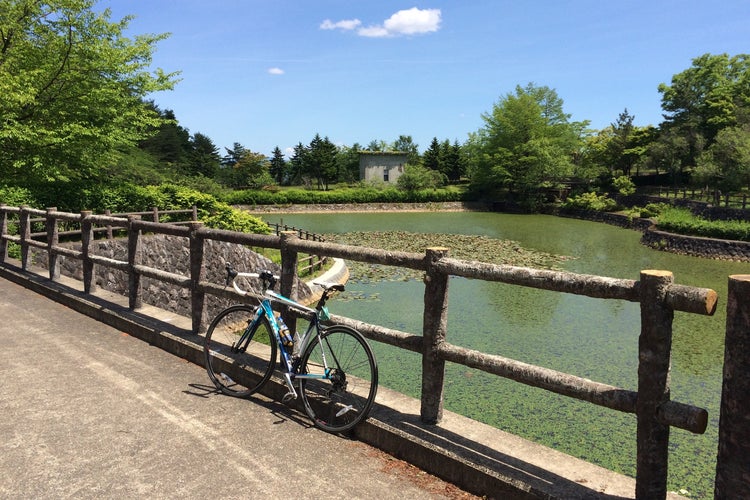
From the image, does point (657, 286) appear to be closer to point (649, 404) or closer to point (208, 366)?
point (649, 404)

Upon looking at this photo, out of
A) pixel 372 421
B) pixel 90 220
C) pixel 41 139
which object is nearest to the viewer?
pixel 372 421

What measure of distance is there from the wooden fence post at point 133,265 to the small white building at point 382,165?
72569 millimetres

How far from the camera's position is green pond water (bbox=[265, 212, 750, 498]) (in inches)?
269

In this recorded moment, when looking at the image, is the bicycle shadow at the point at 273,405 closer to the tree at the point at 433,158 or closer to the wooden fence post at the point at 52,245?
the wooden fence post at the point at 52,245

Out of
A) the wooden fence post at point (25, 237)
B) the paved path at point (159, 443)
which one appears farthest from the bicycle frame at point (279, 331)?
the wooden fence post at point (25, 237)

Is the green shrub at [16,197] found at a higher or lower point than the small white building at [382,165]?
lower

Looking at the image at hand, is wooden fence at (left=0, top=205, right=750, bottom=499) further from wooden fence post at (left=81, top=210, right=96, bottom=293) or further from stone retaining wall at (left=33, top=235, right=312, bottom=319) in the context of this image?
stone retaining wall at (left=33, top=235, right=312, bottom=319)

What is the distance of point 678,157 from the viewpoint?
169 ft

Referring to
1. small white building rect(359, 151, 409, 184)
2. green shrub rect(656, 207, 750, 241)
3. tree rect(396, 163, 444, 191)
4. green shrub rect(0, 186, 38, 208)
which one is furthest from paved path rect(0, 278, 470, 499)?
small white building rect(359, 151, 409, 184)

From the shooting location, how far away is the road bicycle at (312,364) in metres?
3.94

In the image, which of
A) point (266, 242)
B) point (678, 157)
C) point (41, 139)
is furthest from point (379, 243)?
point (678, 157)

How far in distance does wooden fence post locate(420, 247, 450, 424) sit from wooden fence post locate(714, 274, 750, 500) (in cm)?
167

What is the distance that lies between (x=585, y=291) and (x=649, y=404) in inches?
25.9

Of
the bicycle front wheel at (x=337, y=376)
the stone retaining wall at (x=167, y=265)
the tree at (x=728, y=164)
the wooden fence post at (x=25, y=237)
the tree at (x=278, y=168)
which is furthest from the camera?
the tree at (x=278, y=168)
